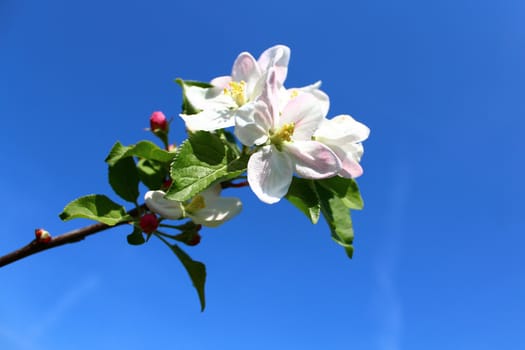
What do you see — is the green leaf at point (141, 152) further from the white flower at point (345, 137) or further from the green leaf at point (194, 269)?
the white flower at point (345, 137)

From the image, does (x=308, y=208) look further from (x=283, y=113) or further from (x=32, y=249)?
(x=32, y=249)

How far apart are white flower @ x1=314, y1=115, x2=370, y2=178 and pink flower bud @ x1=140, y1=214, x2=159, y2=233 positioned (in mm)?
578

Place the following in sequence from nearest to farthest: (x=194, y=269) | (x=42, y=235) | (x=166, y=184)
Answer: (x=42, y=235), (x=166, y=184), (x=194, y=269)

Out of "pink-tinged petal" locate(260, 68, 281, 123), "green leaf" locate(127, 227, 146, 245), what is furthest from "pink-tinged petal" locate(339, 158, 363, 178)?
"green leaf" locate(127, 227, 146, 245)

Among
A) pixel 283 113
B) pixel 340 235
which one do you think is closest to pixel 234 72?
pixel 283 113

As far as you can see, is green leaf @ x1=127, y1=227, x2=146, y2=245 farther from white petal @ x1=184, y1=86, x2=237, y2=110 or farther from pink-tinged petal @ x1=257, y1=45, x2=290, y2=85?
pink-tinged petal @ x1=257, y1=45, x2=290, y2=85

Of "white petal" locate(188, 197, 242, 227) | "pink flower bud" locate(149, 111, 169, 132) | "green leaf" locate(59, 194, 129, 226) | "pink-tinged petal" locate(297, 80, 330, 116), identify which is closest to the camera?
"green leaf" locate(59, 194, 129, 226)

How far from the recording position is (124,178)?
166cm

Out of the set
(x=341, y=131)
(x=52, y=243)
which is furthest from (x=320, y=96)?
(x=52, y=243)

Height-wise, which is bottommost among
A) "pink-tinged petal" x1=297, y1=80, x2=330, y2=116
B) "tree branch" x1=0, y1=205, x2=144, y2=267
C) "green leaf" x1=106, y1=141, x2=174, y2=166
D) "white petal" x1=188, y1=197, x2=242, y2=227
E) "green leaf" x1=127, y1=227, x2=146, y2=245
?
"tree branch" x1=0, y1=205, x2=144, y2=267

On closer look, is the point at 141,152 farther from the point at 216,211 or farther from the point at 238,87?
the point at 238,87

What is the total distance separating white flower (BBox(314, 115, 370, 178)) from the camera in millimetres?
1517

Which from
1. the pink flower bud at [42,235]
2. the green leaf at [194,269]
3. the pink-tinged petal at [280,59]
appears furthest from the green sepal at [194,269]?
the pink-tinged petal at [280,59]

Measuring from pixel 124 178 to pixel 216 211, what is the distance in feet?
1.21
